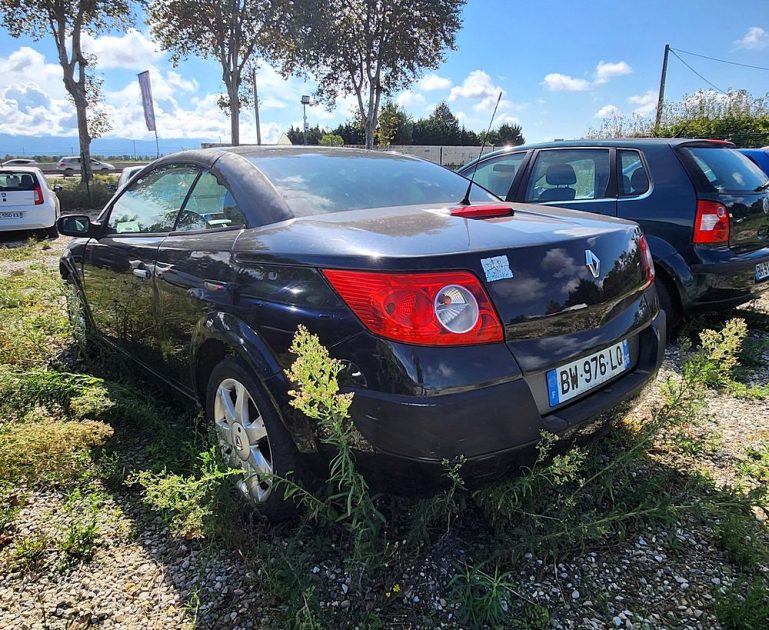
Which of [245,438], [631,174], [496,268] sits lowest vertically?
[245,438]

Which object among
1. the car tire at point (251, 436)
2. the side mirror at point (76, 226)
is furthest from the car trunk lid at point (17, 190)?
the car tire at point (251, 436)

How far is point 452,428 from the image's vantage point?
1.57 meters

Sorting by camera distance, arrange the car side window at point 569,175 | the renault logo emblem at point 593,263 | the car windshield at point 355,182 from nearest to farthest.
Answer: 1. the renault logo emblem at point 593,263
2. the car windshield at point 355,182
3. the car side window at point 569,175

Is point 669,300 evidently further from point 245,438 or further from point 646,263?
point 245,438

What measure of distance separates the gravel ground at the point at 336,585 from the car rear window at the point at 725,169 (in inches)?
116

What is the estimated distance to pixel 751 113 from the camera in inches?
762

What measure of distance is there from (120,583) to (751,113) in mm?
24266

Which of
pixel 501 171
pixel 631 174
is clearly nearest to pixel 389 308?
pixel 631 174

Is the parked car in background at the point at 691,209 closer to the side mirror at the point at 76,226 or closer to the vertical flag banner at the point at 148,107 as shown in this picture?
the side mirror at the point at 76,226

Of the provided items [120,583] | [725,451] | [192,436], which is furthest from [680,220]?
[120,583]

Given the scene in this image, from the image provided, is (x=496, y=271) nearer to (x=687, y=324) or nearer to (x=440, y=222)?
(x=440, y=222)

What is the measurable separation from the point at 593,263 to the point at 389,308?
2.84 feet

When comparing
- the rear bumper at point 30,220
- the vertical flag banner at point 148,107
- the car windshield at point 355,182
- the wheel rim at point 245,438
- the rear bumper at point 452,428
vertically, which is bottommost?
the wheel rim at point 245,438

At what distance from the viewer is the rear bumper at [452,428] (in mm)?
1564
